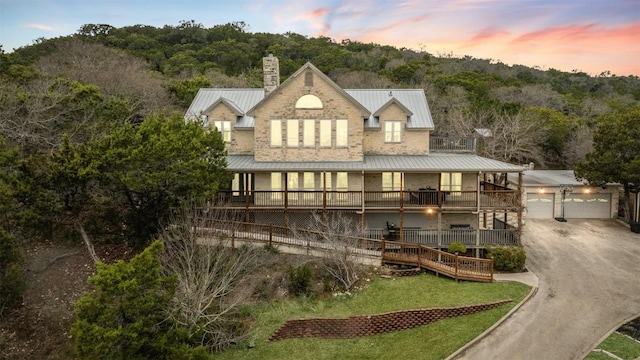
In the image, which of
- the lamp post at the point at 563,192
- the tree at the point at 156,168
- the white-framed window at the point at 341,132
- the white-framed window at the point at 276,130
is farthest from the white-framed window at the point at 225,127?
the lamp post at the point at 563,192

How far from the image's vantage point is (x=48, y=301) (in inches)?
785

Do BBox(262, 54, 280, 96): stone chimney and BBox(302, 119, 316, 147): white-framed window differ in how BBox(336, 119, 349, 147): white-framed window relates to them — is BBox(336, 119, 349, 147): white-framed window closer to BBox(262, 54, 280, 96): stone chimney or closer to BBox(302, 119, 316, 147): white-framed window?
BBox(302, 119, 316, 147): white-framed window

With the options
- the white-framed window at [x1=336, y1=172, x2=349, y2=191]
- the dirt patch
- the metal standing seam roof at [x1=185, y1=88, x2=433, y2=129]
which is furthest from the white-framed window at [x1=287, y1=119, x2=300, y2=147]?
the dirt patch

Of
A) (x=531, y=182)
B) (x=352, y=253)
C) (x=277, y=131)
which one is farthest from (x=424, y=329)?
(x=531, y=182)

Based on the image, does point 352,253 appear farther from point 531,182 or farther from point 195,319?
point 531,182

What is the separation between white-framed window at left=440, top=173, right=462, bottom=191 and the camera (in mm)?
28266

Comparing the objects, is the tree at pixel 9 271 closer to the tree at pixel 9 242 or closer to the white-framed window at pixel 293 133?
the tree at pixel 9 242

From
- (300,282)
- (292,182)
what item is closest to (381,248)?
(300,282)

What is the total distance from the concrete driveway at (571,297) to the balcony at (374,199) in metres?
3.88

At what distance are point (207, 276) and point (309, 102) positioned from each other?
1407cm

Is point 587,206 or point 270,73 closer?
point 270,73

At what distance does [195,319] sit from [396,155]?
1722cm

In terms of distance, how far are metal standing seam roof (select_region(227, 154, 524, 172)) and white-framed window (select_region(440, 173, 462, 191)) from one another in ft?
3.59

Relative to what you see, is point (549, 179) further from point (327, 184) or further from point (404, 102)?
point (327, 184)
